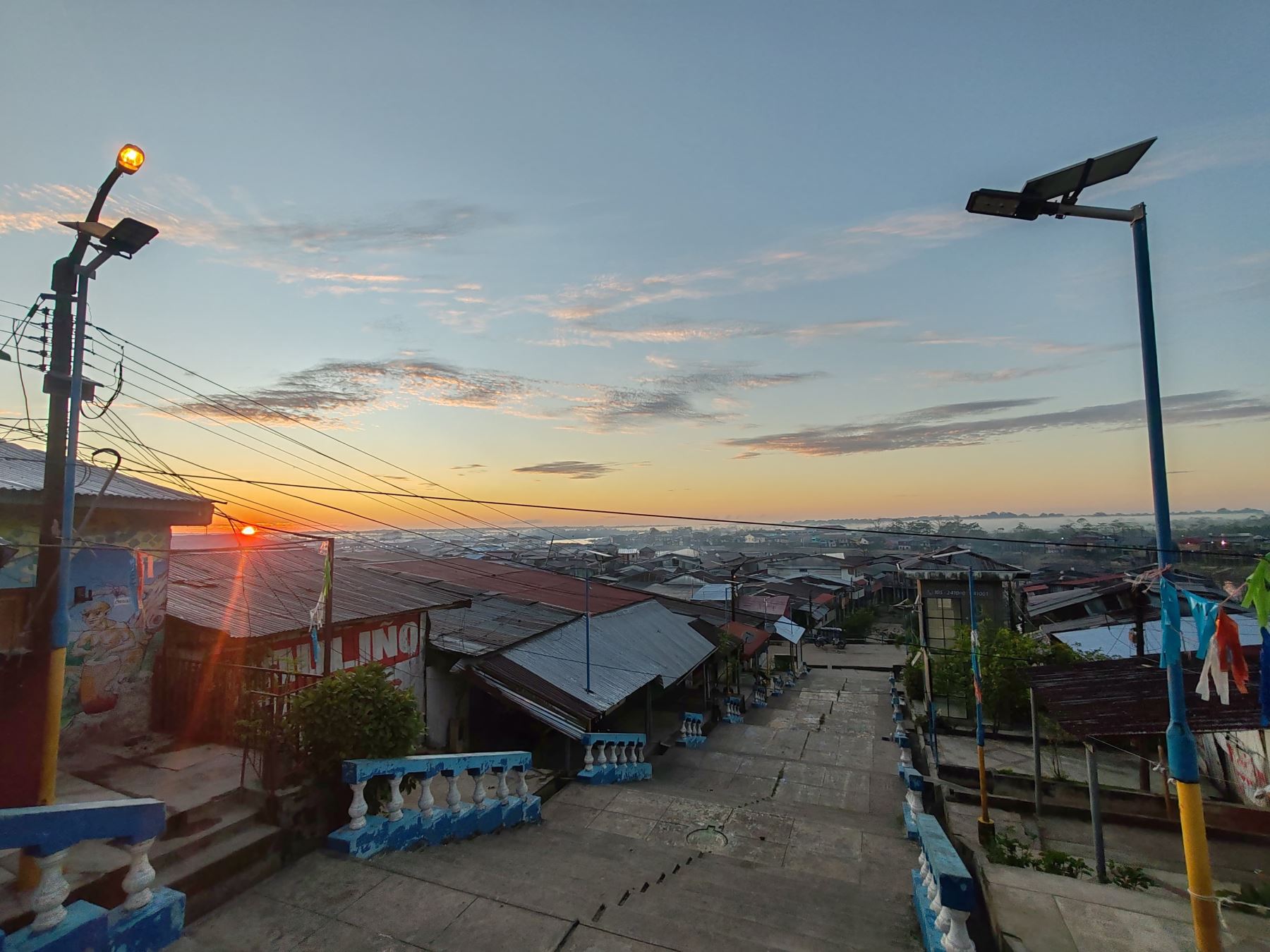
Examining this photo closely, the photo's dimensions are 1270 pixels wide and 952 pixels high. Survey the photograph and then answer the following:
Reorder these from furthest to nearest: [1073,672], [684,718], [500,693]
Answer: [684,718] → [500,693] → [1073,672]

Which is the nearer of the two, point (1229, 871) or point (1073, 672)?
point (1229, 871)

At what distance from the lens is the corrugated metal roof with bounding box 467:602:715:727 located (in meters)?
14.0

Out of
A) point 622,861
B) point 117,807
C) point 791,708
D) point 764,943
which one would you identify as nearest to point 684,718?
point 791,708

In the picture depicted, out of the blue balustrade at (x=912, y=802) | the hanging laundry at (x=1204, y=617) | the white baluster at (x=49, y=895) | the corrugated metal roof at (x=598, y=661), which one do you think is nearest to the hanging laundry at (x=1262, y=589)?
the hanging laundry at (x=1204, y=617)

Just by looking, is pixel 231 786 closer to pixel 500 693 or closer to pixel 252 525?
pixel 252 525

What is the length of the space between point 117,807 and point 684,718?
1671 cm

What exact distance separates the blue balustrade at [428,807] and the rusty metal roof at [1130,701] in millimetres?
8386

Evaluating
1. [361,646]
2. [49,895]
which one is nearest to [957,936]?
[49,895]

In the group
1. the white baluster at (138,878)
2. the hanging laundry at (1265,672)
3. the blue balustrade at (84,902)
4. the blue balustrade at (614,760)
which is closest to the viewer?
the blue balustrade at (84,902)

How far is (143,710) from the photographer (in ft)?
29.5

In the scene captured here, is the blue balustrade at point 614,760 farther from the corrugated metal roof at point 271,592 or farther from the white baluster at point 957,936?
the white baluster at point 957,936

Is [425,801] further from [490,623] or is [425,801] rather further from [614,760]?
[490,623]

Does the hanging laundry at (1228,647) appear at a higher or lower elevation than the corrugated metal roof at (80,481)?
lower

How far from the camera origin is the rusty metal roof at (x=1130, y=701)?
890cm
